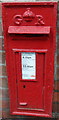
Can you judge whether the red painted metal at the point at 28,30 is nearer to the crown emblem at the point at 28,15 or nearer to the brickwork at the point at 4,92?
the crown emblem at the point at 28,15

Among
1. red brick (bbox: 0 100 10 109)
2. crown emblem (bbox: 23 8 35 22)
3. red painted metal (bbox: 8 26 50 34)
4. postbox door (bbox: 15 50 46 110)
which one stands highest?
crown emblem (bbox: 23 8 35 22)

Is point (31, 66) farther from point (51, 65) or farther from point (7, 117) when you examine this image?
point (7, 117)

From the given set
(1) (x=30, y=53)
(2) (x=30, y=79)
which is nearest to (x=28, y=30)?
(1) (x=30, y=53)

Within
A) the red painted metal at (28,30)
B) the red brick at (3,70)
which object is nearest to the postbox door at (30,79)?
the red painted metal at (28,30)

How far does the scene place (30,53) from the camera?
1.91 metres

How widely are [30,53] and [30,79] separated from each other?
Result: 0.86ft

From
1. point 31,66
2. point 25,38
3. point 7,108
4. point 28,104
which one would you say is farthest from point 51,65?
point 7,108

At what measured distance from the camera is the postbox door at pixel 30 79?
75.4 inches

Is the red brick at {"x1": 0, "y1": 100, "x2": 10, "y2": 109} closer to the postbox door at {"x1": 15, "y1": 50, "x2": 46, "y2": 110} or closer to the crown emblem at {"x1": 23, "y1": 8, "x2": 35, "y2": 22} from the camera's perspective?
the postbox door at {"x1": 15, "y1": 50, "x2": 46, "y2": 110}

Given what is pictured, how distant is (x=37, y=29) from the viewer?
1.78 meters

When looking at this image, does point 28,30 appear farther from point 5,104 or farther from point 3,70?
point 5,104

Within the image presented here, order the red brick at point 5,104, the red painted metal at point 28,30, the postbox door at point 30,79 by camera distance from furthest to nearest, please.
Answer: the red brick at point 5,104, the postbox door at point 30,79, the red painted metal at point 28,30

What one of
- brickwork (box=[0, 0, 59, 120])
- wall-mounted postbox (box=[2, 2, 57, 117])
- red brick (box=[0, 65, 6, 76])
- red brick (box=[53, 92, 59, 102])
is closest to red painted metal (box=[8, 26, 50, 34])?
wall-mounted postbox (box=[2, 2, 57, 117])

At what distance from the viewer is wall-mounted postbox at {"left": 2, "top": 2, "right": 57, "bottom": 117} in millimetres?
1771
